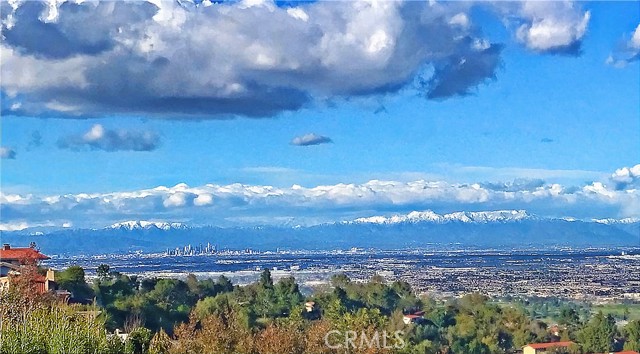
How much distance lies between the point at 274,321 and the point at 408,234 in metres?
161

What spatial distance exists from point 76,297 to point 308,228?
551 ft

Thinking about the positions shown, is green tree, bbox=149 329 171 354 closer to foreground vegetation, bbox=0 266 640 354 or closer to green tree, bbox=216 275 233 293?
foreground vegetation, bbox=0 266 640 354

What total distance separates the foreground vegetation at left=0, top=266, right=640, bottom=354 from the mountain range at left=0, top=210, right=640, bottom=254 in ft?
359

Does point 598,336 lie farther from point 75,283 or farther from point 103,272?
point 103,272

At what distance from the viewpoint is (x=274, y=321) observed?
25.6 metres

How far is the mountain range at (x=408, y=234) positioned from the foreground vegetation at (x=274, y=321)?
109361 millimetres

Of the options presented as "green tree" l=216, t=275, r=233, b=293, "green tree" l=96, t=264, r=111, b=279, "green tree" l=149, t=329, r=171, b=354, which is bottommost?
"green tree" l=149, t=329, r=171, b=354

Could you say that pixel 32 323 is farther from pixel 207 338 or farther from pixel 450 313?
pixel 450 313

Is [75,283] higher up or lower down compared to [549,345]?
higher up

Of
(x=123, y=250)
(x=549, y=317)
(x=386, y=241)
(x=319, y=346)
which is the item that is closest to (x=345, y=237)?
(x=386, y=241)

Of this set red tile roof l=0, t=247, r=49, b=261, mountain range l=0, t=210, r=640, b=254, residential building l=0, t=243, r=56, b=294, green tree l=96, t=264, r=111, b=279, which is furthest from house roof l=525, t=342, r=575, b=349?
mountain range l=0, t=210, r=640, b=254

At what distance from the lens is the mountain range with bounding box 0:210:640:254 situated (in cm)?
15638

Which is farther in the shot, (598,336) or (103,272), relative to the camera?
(103,272)

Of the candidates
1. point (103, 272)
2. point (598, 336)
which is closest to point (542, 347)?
point (598, 336)
